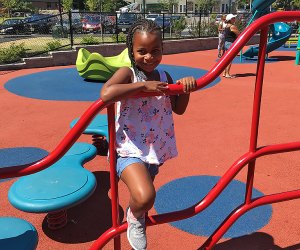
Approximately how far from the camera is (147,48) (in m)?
1.81

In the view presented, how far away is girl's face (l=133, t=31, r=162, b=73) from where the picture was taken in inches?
70.6

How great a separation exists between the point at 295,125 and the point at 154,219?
442 centimetres

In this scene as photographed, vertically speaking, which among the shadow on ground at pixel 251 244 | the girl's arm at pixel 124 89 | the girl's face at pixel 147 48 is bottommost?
the shadow on ground at pixel 251 244

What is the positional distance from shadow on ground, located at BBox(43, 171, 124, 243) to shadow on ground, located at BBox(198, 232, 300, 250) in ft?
3.11

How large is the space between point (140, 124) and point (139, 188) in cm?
37

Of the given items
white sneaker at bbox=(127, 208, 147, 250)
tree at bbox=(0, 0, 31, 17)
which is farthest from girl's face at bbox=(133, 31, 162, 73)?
tree at bbox=(0, 0, 31, 17)

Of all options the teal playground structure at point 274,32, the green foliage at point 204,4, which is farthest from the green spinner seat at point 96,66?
the green foliage at point 204,4

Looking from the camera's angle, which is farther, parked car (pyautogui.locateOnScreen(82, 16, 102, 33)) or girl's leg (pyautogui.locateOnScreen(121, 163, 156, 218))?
A: parked car (pyautogui.locateOnScreen(82, 16, 102, 33))

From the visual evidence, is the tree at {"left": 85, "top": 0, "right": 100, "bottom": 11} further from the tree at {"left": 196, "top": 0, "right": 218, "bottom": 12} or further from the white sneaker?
the white sneaker

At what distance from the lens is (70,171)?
3.12 meters

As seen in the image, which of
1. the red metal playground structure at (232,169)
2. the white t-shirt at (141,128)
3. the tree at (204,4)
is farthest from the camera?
the tree at (204,4)

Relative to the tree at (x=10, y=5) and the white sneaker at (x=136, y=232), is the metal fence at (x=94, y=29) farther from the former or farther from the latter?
the tree at (x=10, y=5)

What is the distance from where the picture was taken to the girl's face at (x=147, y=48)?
1794 mm

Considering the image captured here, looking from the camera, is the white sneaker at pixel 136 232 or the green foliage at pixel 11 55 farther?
the green foliage at pixel 11 55
